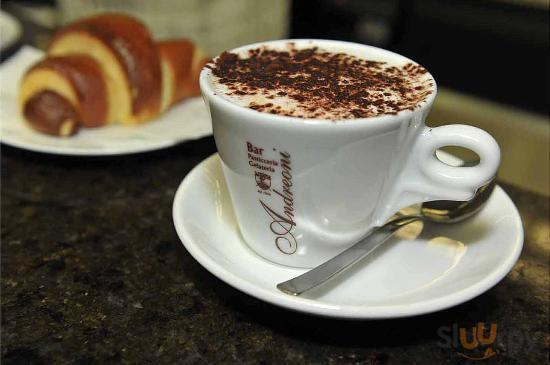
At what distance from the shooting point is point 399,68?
1.99 feet

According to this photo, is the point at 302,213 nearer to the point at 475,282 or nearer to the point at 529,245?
the point at 475,282

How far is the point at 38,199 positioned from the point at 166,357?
338 millimetres

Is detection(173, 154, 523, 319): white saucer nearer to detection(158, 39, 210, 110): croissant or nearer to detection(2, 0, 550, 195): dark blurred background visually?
detection(158, 39, 210, 110): croissant

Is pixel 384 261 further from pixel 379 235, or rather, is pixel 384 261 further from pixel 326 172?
pixel 326 172

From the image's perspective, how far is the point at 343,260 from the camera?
550mm

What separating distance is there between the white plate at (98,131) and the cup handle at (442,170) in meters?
0.39

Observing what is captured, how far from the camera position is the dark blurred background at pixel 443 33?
141cm

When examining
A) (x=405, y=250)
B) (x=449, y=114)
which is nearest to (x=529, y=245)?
(x=405, y=250)

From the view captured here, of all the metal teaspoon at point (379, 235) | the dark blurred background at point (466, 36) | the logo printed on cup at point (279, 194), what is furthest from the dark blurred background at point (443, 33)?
the logo printed on cup at point (279, 194)

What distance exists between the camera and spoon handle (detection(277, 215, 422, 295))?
0.51 meters

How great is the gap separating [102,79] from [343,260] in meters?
0.62

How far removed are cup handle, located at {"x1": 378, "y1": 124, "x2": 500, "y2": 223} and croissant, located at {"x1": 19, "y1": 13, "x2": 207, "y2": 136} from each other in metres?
0.56

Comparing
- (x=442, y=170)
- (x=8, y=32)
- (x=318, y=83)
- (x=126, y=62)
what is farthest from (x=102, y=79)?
(x=442, y=170)

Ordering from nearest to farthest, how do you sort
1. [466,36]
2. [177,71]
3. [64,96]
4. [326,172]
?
[326,172], [64,96], [177,71], [466,36]
